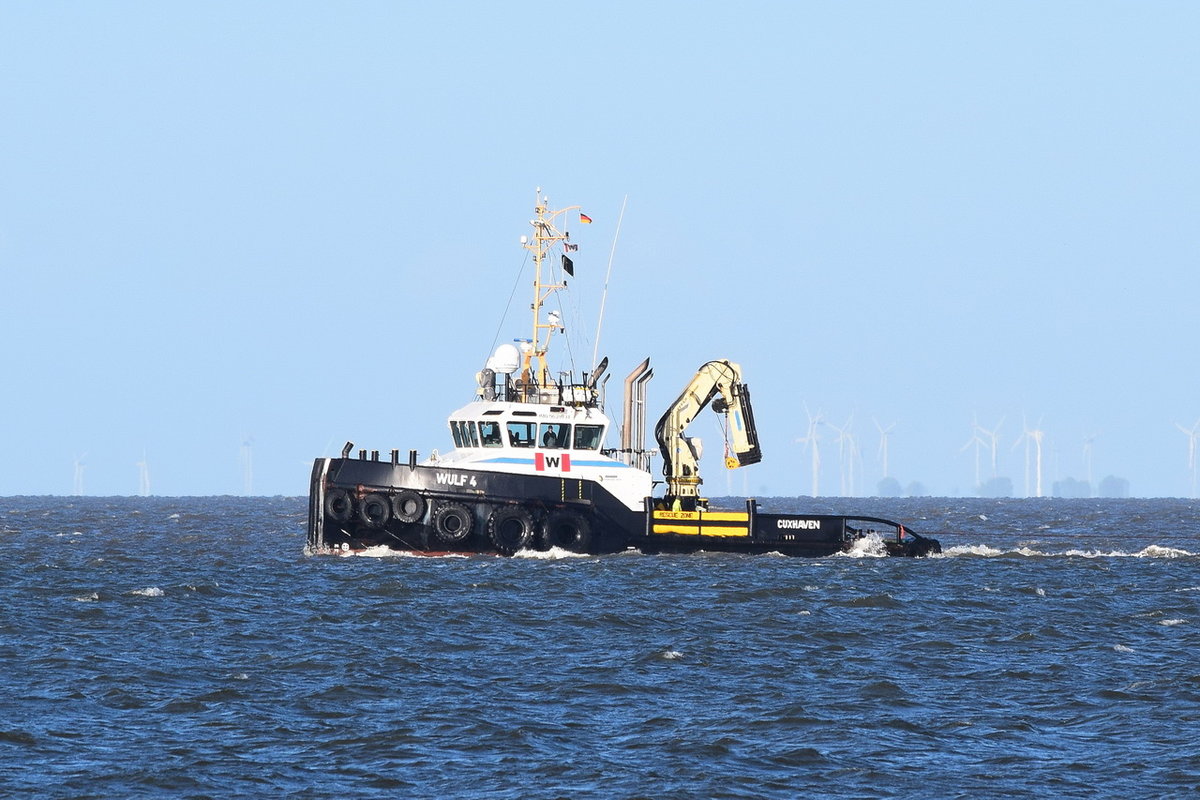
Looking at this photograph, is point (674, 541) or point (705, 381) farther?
point (705, 381)

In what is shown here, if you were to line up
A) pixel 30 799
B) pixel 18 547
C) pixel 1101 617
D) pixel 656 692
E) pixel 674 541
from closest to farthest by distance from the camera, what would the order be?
pixel 30 799 → pixel 656 692 → pixel 1101 617 → pixel 674 541 → pixel 18 547

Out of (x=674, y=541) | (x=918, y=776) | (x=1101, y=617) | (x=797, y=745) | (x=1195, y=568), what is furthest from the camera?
(x=1195, y=568)

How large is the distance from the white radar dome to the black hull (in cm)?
362

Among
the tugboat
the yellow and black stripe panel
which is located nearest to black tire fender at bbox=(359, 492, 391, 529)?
the tugboat

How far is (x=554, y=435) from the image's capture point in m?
44.1

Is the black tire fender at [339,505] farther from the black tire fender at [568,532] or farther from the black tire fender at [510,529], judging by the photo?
the black tire fender at [568,532]

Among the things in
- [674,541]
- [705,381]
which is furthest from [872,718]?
[705,381]

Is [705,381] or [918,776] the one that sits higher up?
[705,381]

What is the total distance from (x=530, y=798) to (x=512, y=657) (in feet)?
31.0

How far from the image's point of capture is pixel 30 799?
54.5 feet

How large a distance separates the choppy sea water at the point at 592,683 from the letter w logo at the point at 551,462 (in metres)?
3.00

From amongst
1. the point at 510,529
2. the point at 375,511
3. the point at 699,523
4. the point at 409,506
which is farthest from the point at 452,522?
the point at 699,523

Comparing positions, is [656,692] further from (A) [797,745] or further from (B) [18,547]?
(B) [18,547]

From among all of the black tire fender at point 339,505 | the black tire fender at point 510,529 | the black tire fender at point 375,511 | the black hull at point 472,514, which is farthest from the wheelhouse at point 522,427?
the black tire fender at point 339,505
